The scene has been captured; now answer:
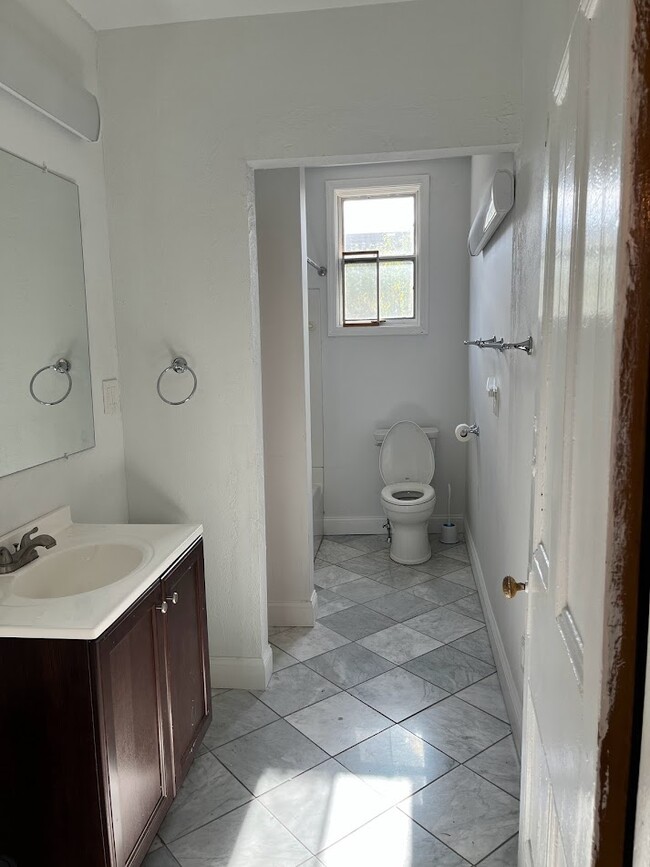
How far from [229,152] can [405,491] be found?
2.59 m

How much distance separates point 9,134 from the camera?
6.19 ft

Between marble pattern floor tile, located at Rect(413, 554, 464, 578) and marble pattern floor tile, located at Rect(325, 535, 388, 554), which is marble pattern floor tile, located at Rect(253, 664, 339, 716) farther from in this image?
marble pattern floor tile, located at Rect(325, 535, 388, 554)

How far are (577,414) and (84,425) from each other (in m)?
1.87

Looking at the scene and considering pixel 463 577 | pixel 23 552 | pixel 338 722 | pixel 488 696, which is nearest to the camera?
pixel 23 552

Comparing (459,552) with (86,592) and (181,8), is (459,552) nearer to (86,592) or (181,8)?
(86,592)

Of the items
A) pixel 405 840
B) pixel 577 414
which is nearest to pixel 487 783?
pixel 405 840

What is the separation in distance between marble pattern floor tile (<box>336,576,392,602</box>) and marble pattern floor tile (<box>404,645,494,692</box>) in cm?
71

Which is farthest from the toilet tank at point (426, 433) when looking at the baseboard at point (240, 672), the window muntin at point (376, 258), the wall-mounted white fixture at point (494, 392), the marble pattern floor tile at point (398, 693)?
the baseboard at point (240, 672)

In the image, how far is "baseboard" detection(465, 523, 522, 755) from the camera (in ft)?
7.47

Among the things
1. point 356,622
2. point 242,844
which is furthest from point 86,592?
point 356,622

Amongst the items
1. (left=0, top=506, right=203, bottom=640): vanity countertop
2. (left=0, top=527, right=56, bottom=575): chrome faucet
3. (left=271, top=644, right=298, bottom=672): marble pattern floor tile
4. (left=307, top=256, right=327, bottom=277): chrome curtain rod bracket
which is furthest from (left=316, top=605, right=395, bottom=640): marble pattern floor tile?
(left=307, top=256, right=327, bottom=277): chrome curtain rod bracket

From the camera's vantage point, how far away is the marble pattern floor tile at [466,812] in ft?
6.09

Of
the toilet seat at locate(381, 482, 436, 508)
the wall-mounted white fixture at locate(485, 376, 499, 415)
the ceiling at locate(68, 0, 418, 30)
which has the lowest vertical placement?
the toilet seat at locate(381, 482, 436, 508)

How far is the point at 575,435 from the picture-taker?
2.90 feet
